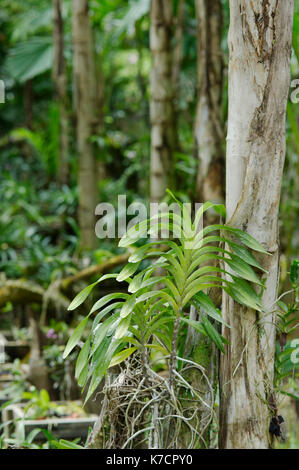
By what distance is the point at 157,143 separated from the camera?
3162 mm

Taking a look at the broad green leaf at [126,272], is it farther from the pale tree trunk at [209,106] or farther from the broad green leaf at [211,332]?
the pale tree trunk at [209,106]

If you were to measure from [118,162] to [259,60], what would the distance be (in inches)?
250

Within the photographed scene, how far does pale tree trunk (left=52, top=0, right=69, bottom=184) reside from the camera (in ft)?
15.6

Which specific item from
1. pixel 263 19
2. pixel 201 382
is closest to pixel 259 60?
pixel 263 19

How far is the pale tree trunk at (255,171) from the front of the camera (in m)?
1.29

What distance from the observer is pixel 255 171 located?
1.30 metres

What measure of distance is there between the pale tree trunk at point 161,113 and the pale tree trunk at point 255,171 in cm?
179

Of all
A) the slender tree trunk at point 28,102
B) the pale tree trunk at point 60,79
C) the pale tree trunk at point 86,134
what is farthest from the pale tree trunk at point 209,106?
the slender tree trunk at point 28,102

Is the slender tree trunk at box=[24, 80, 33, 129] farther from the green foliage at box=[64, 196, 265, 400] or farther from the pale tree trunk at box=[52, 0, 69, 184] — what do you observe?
the green foliage at box=[64, 196, 265, 400]

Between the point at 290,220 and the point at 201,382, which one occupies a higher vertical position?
the point at 290,220

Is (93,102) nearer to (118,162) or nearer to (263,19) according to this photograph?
(263,19)

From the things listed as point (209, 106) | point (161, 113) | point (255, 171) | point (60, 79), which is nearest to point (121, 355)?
point (255, 171)

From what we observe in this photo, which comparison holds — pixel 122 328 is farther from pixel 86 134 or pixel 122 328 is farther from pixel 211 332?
pixel 86 134
